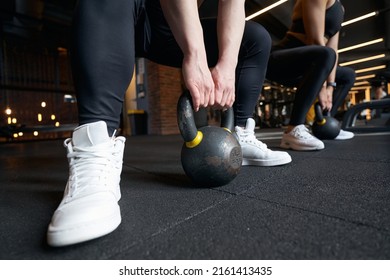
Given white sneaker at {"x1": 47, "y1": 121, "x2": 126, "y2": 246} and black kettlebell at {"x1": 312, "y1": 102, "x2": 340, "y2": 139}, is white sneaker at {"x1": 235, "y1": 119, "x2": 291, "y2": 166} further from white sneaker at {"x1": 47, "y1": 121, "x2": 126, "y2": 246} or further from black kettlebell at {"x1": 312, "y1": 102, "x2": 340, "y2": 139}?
black kettlebell at {"x1": 312, "y1": 102, "x2": 340, "y2": 139}

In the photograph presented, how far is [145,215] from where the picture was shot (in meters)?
0.50

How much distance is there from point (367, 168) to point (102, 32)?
101 cm

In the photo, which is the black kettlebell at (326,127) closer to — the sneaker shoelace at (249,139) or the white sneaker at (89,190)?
the sneaker shoelace at (249,139)

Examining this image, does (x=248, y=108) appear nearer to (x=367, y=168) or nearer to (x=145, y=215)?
(x=367, y=168)

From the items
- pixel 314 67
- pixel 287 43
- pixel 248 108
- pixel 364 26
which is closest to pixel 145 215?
pixel 248 108

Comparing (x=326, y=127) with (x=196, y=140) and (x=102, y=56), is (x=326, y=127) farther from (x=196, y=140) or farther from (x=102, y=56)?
(x=102, y=56)

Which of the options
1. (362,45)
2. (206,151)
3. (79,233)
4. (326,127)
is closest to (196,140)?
(206,151)

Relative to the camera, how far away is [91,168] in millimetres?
506

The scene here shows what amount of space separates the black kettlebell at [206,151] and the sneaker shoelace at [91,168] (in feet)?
0.68

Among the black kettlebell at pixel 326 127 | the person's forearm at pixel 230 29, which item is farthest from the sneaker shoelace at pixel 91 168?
the black kettlebell at pixel 326 127

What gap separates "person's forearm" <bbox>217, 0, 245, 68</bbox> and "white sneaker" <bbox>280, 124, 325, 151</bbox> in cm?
90

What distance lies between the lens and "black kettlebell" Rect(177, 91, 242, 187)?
614mm

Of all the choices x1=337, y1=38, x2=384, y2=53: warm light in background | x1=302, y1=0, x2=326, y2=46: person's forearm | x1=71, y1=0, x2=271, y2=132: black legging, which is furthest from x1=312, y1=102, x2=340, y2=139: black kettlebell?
x1=337, y1=38, x2=384, y2=53: warm light in background

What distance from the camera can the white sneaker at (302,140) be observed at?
1331 mm
